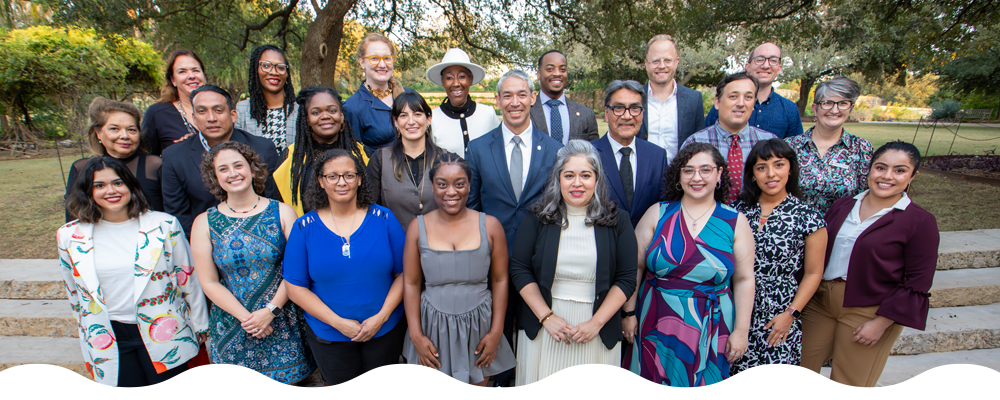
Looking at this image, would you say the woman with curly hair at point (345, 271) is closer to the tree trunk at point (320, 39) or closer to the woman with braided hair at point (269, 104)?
the woman with braided hair at point (269, 104)

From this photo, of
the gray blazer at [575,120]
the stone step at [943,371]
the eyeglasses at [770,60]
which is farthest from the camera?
the gray blazer at [575,120]

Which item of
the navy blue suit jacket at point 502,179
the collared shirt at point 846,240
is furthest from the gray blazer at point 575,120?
the collared shirt at point 846,240

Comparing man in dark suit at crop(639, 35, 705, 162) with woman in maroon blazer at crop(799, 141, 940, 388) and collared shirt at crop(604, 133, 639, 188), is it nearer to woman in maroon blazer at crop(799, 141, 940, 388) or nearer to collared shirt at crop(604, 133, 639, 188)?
collared shirt at crop(604, 133, 639, 188)

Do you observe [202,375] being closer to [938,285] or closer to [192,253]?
[192,253]

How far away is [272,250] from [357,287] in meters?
0.57

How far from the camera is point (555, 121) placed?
415 centimetres

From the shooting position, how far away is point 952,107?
2562cm

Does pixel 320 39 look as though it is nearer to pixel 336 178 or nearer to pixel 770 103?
pixel 336 178

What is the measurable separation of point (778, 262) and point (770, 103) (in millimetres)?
1831

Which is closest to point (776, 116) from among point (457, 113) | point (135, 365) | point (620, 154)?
point (620, 154)

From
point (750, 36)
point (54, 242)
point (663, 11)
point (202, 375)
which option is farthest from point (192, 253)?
point (750, 36)

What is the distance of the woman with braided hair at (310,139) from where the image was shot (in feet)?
10.1

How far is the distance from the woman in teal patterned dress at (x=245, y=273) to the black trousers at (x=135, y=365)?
0.25 meters

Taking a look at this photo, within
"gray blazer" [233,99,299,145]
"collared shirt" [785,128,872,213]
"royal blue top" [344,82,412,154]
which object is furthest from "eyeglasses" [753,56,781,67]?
"gray blazer" [233,99,299,145]
